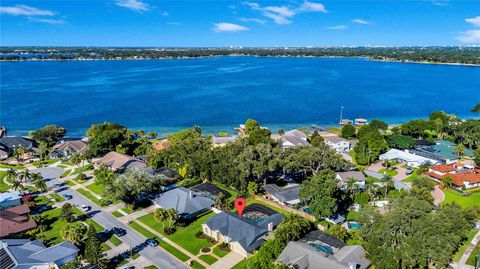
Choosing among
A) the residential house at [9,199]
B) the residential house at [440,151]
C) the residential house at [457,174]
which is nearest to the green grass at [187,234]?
the residential house at [9,199]

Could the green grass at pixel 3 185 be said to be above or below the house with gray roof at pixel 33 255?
below

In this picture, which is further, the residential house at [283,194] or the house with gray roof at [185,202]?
the residential house at [283,194]

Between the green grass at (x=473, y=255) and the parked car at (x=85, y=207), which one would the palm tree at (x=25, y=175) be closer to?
the parked car at (x=85, y=207)

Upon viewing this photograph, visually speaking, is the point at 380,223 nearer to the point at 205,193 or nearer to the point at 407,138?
the point at 205,193

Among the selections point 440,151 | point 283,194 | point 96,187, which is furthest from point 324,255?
point 440,151

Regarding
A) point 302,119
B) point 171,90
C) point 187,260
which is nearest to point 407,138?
point 302,119

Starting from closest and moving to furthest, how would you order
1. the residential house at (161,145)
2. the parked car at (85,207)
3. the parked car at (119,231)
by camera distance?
the parked car at (119,231), the parked car at (85,207), the residential house at (161,145)
